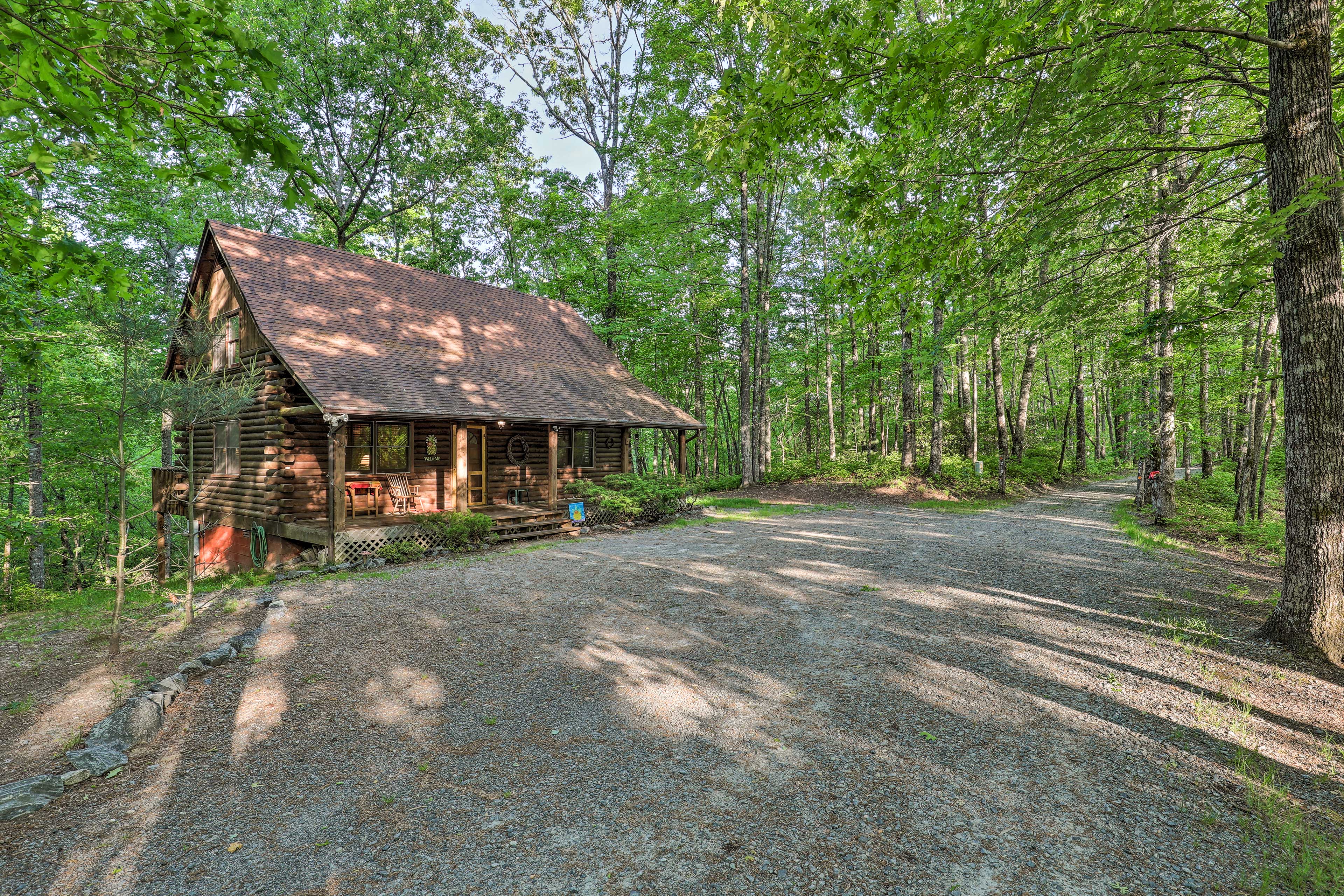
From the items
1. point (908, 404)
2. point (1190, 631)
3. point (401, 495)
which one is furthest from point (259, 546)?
point (908, 404)

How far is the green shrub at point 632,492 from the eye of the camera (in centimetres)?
1519

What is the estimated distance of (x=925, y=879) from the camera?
8.33ft

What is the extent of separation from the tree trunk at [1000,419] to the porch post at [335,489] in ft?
66.0

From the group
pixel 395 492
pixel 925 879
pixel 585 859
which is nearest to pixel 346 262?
pixel 395 492

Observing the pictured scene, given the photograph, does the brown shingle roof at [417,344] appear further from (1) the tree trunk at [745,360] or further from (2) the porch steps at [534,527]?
(1) the tree trunk at [745,360]

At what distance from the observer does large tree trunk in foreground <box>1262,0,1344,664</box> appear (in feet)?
15.2

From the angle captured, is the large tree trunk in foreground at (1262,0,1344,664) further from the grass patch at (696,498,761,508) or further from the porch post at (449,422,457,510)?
the porch post at (449,422,457,510)

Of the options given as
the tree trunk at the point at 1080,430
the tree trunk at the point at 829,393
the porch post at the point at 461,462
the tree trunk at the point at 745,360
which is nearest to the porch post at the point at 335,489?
the porch post at the point at 461,462

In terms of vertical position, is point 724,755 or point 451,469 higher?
point 451,469

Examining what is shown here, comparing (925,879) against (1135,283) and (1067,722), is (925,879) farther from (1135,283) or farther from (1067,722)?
(1135,283)

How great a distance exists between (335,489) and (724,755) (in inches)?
391

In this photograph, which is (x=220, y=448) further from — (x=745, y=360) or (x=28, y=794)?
(x=745, y=360)

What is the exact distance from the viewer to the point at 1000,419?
19.7 m

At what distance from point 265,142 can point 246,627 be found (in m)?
5.62
